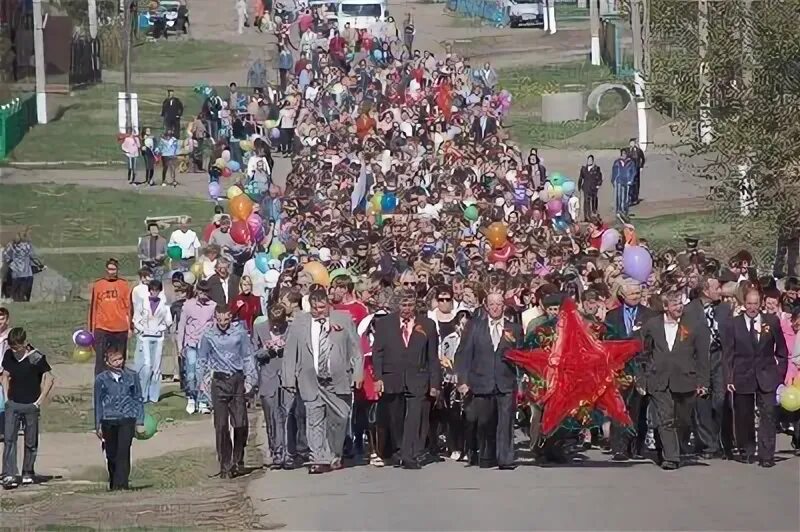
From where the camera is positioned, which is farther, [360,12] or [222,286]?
[360,12]

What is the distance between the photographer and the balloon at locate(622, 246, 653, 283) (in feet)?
71.1

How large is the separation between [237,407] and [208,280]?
4.27 m

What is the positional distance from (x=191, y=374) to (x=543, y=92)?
29.8m

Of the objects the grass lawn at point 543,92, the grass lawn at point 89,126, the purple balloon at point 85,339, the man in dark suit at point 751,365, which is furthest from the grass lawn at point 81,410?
the grass lawn at point 543,92

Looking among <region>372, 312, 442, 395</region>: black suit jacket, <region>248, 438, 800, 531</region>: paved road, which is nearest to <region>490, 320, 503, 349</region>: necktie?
<region>372, 312, 442, 395</region>: black suit jacket

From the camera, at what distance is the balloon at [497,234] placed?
82.4 feet

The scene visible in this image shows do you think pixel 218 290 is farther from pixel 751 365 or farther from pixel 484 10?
pixel 484 10

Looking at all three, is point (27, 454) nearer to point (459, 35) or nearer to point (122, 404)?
point (122, 404)

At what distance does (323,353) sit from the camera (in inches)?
634

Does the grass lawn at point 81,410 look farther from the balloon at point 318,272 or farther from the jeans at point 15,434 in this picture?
the jeans at point 15,434

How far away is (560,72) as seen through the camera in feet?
172

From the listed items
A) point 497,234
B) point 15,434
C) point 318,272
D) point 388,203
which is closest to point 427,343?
point 15,434

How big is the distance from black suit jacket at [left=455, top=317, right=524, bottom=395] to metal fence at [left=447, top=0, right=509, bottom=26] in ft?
146

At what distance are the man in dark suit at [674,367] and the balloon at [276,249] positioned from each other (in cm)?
744
